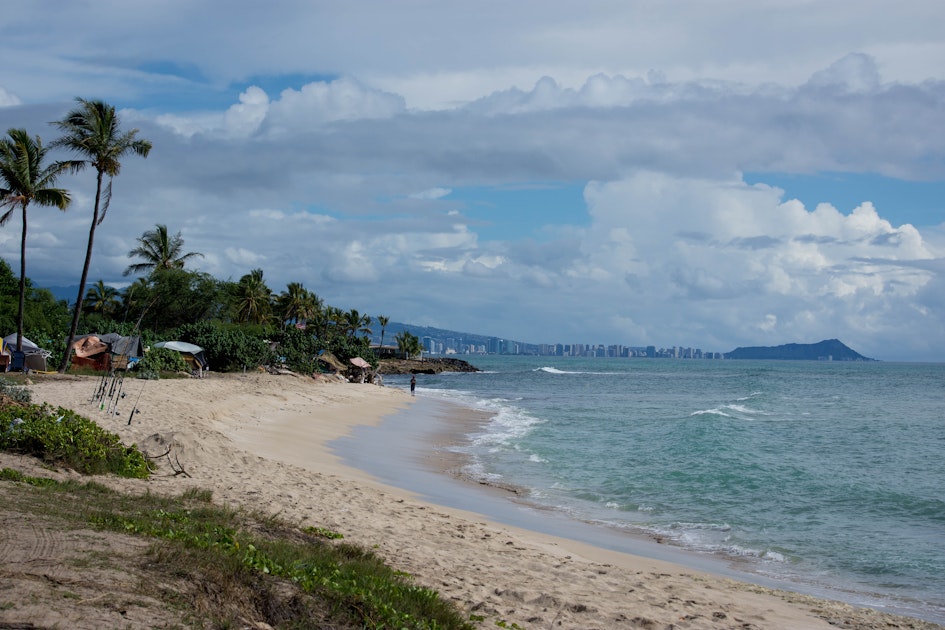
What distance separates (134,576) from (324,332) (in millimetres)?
84048

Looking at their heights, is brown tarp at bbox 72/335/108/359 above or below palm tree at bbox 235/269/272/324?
below

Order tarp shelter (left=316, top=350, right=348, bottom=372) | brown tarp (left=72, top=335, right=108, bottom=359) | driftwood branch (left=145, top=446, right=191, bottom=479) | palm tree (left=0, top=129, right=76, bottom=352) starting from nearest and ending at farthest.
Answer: driftwood branch (left=145, top=446, right=191, bottom=479)
palm tree (left=0, top=129, right=76, bottom=352)
brown tarp (left=72, top=335, right=108, bottom=359)
tarp shelter (left=316, top=350, right=348, bottom=372)

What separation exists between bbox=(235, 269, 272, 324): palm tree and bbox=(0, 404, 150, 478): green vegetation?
55.6 m

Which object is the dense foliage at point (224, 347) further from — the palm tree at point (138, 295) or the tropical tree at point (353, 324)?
the tropical tree at point (353, 324)

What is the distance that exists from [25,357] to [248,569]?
96.5ft

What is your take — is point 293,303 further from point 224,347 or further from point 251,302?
point 224,347

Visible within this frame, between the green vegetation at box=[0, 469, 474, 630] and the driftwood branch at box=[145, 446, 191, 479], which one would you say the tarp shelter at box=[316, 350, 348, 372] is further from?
the green vegetation at box=[0, 469, 474, 630]

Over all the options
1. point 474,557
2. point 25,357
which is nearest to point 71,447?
point 474,557

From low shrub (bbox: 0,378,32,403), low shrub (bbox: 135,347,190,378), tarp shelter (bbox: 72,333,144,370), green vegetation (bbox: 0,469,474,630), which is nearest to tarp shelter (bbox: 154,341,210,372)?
low shrub (bbox: 135,347,190,378)

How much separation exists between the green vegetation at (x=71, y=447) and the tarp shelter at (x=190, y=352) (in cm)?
2989

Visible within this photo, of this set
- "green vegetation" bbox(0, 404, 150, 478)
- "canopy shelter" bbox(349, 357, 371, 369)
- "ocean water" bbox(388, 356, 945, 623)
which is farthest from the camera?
"canopy shelter" bbox(349, 357, 371, 369)

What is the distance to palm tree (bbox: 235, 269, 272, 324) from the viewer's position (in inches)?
2618

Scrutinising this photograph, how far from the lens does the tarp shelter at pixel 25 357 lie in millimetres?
29891

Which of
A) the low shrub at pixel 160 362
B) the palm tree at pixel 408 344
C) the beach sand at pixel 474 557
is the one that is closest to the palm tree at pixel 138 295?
the low shrub at pixel 160 362
